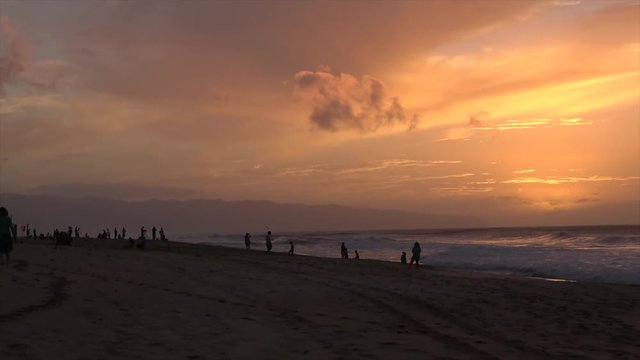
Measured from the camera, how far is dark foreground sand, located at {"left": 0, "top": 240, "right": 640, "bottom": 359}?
9.29m

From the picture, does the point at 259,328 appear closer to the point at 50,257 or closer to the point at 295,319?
the point at 295,319

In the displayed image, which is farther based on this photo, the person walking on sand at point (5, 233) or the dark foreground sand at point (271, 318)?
the person walking on sand at point (5, 233)

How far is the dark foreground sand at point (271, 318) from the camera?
9289 millimetres

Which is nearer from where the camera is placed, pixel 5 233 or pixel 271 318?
pixel 271 318

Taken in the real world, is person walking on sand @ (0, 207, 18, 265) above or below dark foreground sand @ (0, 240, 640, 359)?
above

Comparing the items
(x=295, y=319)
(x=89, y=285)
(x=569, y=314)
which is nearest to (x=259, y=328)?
(x=295, y=319)

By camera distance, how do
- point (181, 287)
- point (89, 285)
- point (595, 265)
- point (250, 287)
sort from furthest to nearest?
point (595, 265) → point (250, 287) → point (181, 287) → point (89, 285)

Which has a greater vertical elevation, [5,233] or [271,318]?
[5,233]

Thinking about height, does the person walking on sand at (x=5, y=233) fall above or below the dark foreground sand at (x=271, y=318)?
above

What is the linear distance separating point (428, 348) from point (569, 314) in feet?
27.0

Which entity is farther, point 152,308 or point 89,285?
point 89,285

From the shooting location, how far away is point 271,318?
12.7 metres

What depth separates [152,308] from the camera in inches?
484

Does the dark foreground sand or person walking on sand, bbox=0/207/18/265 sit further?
person walking on sand, bbox=0/207/18/265
